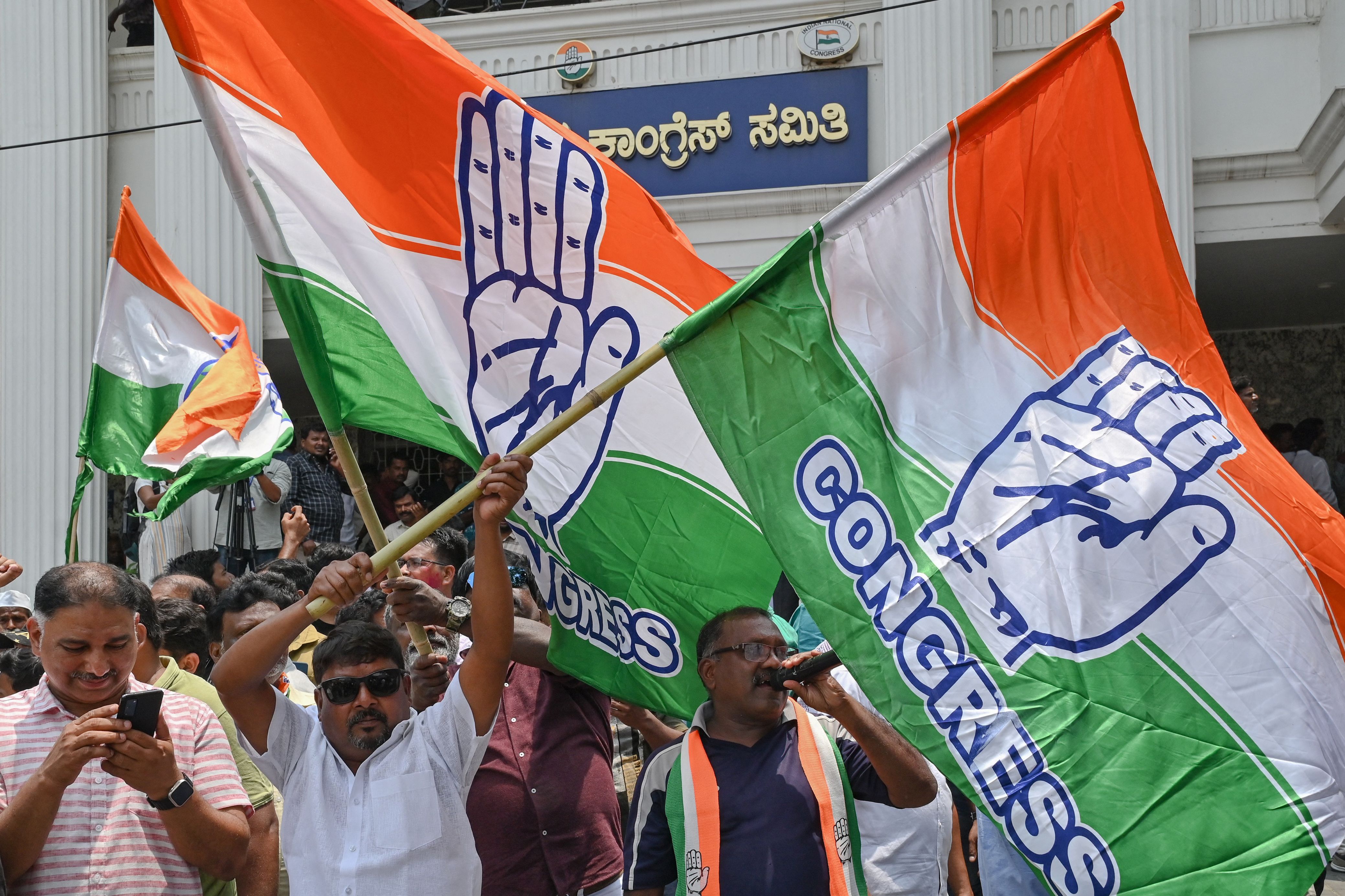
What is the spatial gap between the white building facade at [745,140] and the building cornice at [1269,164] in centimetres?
1

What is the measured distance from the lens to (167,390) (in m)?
7.25

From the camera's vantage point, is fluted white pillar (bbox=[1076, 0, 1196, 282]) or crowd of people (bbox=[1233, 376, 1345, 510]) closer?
crowd of people (bbox=[1233, 376, 1345, 510])

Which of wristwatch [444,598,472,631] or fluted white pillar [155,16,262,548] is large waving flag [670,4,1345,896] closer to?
wristwatch [444,598,472,631]

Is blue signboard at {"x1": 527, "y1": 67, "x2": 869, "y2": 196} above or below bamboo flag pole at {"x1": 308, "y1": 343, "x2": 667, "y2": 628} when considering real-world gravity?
above

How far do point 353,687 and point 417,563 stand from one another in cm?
207

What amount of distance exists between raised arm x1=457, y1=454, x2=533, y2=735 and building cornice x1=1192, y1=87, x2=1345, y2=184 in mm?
7742

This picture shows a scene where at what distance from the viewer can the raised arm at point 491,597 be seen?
3121mm

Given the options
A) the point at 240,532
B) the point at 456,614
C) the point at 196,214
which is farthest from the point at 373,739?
the point at 196,214

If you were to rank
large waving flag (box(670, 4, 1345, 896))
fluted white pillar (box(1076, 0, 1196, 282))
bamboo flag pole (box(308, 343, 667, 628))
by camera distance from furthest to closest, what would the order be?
fluted white pillar (box(1076, 0, 1196, 282)), bamboo flag pole (box(308, 343, 667, 628)), large waving flag (box(670, 4, 1345, 896))

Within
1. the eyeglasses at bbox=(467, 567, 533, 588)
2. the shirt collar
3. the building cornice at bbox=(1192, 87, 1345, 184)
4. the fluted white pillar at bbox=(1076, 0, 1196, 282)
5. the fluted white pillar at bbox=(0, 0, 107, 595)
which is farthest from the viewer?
the fluted white pillar at bbox=(0, 0, 107, 595)

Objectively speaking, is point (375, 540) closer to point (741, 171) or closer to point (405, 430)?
point (405, 430)

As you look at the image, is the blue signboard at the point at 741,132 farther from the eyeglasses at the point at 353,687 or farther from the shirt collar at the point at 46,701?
the shirt collar at the point at 46,701

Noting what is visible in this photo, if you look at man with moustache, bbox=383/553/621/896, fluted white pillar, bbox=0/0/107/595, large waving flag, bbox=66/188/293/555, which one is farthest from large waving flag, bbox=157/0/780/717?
fluted white pillar, bbox=0/0/107/595

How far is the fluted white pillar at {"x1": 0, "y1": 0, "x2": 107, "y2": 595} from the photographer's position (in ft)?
37.2
